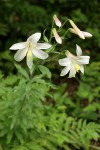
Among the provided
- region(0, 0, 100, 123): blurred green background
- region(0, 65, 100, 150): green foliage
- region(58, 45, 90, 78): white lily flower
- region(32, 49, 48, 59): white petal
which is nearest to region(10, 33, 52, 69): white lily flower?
region(32, 49, 48, 59): white petal

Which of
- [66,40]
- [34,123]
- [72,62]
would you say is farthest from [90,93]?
[72,62]

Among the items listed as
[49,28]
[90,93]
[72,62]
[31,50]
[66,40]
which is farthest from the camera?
[49,28]

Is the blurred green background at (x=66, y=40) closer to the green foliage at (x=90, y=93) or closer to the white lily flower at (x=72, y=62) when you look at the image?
the green foliage at (x=90, y=93)

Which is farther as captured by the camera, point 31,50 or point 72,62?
point 72,62

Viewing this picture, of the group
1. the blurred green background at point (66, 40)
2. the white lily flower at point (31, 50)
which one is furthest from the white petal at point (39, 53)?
the blurred green background at point (66, 40)

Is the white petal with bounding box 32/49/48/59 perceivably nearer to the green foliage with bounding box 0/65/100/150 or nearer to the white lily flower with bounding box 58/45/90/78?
the white lily flower with bounding box 58/45/90/78

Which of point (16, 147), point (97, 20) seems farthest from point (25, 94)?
point (97, 20)

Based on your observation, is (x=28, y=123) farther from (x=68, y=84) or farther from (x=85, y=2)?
(x=85, y=2)

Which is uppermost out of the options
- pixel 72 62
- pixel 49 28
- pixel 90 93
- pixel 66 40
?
pixel 72 62

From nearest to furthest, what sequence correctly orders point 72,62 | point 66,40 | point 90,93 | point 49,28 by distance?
1. point 72,62
2. point 90,93
3. point 66,40
4. point 49,28

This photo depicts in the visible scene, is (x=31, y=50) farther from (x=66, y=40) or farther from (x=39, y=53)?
(x=66, y=40)

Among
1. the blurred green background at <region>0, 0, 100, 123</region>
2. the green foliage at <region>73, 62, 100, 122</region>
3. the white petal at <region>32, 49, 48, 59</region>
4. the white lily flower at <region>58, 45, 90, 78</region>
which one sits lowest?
the green foliage at <region>73, 62, 100, 122</region>

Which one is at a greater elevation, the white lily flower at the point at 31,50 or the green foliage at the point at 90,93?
the white lily flower at the point at 31,50
